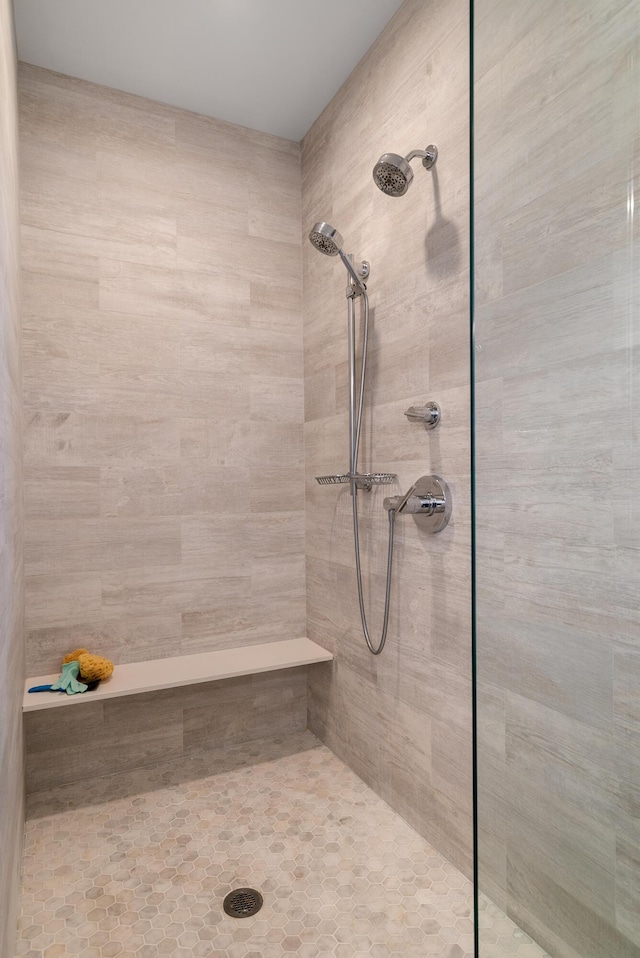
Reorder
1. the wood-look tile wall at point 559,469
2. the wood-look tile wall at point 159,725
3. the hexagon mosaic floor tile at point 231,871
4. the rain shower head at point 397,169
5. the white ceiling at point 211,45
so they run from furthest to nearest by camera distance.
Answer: the wood-look tile wall at point 159,725
the white ceiling at point 211,45
the rain shower head at point 397,169
the hexagon mosaic floor tile at point 231,871
the wood-look tile wall at point 559,469

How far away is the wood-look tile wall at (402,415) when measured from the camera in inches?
61.8

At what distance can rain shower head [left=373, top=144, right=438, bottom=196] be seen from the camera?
155 centimetres

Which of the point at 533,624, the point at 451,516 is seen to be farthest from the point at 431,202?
the point at 533,624

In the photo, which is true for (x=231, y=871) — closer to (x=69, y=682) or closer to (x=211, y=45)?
(x=69, y=682)

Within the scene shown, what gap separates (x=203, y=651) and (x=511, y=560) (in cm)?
184

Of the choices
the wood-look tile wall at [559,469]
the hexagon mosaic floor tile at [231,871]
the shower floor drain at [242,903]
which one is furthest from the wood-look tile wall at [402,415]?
the wood-look tile wall at [559,469]

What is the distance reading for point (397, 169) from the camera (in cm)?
157

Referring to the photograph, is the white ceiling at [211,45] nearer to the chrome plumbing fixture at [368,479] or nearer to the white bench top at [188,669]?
the chrome plumbing fixture at [368,479]

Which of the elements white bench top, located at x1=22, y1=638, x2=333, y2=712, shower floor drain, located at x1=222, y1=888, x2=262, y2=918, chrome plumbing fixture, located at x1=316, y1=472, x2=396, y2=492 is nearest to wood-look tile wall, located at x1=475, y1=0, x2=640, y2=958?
shower floor drain, located at x1=222, y1=888, x2=262, y2=918

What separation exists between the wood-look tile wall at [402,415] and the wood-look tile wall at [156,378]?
206 mm

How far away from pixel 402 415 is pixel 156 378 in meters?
1.02

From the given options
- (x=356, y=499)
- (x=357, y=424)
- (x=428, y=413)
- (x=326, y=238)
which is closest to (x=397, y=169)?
(x=326, y=238)

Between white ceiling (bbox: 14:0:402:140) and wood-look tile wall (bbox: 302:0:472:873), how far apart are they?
121 mm

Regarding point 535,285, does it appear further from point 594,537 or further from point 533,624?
point 533,624
